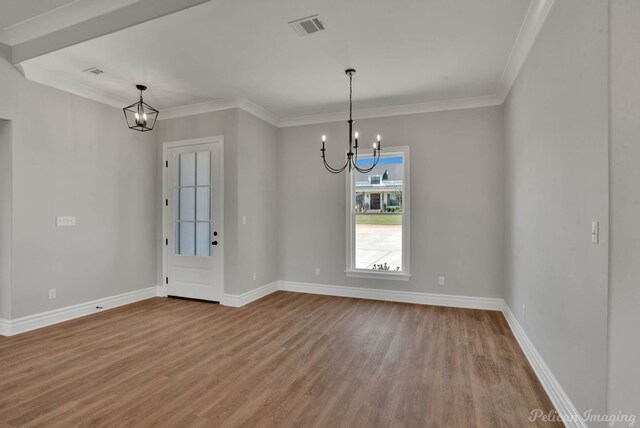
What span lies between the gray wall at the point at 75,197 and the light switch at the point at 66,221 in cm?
5

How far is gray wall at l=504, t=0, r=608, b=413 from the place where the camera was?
5.48 ft

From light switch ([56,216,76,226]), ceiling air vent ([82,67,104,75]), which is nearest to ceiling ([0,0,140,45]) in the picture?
ceiling air vent ([82,67,104,75])

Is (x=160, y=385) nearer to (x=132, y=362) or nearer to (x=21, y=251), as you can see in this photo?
(x=132, y=362)

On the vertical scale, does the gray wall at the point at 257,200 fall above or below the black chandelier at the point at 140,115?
below

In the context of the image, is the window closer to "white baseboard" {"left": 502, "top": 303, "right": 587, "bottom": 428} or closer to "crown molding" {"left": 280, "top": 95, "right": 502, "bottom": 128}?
"crown molding" {"left": 280, "top": 95, "right": 502, "bottom": 128}

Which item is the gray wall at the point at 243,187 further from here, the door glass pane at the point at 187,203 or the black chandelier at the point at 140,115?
the door glass pane at the point at 187,203

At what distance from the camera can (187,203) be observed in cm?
521

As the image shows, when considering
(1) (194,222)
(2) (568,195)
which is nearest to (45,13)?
(1) (194,222)

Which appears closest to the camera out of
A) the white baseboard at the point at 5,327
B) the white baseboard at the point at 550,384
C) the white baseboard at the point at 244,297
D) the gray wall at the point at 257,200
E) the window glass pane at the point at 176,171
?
the white baseboard at the point at 550,384

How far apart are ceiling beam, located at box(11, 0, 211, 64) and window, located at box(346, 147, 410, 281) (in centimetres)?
340

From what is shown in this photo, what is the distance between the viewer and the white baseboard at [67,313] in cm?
365

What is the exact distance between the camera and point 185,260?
5168mm

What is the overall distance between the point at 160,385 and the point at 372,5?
3.42 m

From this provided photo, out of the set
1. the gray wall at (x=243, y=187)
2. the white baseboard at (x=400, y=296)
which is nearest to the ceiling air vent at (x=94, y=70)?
the gray wall at (x=243, y=187)
